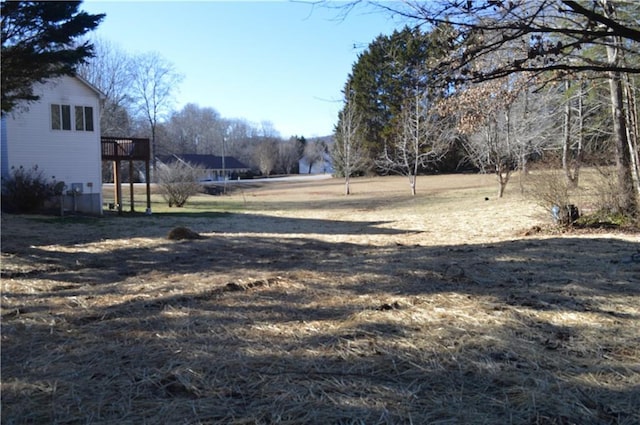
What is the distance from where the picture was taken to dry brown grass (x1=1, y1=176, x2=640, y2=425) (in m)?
2.51

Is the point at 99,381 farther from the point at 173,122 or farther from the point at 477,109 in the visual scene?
the point at 173,122

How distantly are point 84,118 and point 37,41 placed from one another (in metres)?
14.8

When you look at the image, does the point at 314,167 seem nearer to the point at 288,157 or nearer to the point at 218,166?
the point at 288,157

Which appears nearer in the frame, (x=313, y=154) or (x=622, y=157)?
(x=622, y=157)

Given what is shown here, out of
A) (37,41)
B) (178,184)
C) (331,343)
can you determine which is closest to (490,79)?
(331,343)

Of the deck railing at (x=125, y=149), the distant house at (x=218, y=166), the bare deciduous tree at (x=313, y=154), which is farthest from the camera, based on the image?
the bare deciduous tree at (x=313, y=154)

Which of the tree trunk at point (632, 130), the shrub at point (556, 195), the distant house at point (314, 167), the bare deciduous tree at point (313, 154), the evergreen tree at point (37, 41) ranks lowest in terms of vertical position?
the shrub at point (556, 195)

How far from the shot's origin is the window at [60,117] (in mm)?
21047

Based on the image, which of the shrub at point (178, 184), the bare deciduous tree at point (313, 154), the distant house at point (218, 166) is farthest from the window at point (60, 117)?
the bare deciduous tree at point (313, 154)

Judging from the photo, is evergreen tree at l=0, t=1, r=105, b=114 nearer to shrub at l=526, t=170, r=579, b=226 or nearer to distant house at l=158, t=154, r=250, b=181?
shrub at l=526, t=170, r=579, b=226

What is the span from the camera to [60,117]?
21.2m

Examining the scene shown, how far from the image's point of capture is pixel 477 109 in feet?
53.7

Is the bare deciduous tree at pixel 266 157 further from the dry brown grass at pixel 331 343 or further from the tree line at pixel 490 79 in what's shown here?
the dry brown grass at pixel 331 343

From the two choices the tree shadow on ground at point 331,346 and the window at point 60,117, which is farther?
the window at point 60,117
